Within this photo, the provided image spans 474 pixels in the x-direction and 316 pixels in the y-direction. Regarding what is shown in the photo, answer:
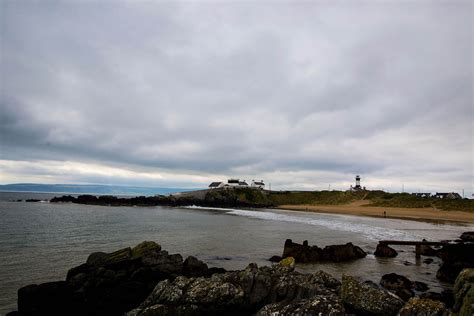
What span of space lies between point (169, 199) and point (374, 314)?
117 m

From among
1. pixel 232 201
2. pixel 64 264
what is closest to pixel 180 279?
pixel 64 264

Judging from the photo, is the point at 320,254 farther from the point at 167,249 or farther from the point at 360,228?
the point at 360,228

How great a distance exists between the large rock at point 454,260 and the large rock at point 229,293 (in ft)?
40.6

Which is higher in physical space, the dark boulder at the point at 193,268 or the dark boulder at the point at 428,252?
the dark boulder at the point at 193,268

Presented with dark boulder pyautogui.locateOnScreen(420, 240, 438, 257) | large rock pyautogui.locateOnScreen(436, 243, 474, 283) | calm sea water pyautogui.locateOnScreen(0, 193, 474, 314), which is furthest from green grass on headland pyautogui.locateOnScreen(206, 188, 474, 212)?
large rock pyautogui.locateOnScreen(436, 243, 474, 283)

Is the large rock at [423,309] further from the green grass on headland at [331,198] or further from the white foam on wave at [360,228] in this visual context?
the green grass on headland at [331,198]

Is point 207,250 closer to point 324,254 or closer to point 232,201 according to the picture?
point 324,254

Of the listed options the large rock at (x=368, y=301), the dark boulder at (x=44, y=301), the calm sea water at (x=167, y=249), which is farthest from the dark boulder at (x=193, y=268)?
the large rock at (x=368, y=301)

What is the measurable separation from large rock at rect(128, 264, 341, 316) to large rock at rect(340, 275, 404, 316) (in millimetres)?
451

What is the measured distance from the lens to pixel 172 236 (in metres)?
37.2

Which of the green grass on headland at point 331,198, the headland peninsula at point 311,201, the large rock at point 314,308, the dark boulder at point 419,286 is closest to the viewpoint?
the large rock at point 314,308

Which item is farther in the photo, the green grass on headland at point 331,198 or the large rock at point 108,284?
the green grass on headland at point 331,198

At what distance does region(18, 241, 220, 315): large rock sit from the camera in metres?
12.8

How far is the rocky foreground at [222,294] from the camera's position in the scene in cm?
832
